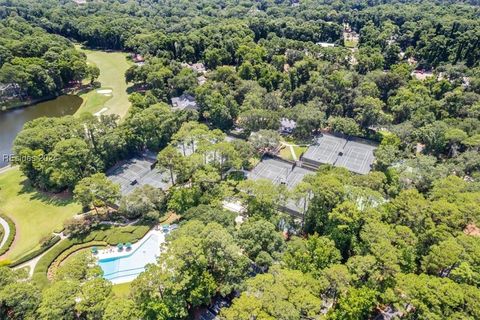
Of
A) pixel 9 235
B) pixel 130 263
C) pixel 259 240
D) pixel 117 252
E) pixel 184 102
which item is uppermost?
pixel 259 240

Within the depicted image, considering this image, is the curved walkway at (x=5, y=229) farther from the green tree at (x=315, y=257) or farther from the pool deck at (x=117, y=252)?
the green tree at (x=315, y=257)

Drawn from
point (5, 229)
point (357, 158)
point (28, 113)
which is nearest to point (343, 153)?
point (357, 158)

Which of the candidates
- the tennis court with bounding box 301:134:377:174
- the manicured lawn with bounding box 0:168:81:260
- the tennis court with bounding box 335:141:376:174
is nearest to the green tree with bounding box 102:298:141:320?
the manicured lawn with bounding box 0:168:81:260

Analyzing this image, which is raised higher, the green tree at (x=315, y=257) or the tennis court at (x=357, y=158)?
the green tree at (x=315, y=257)

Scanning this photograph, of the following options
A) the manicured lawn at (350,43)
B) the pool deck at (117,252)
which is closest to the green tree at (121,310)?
the pool deck at (117,252)

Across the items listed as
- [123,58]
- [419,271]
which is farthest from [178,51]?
[419,271]

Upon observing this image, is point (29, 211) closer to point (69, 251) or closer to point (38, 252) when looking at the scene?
point (38, 252)
